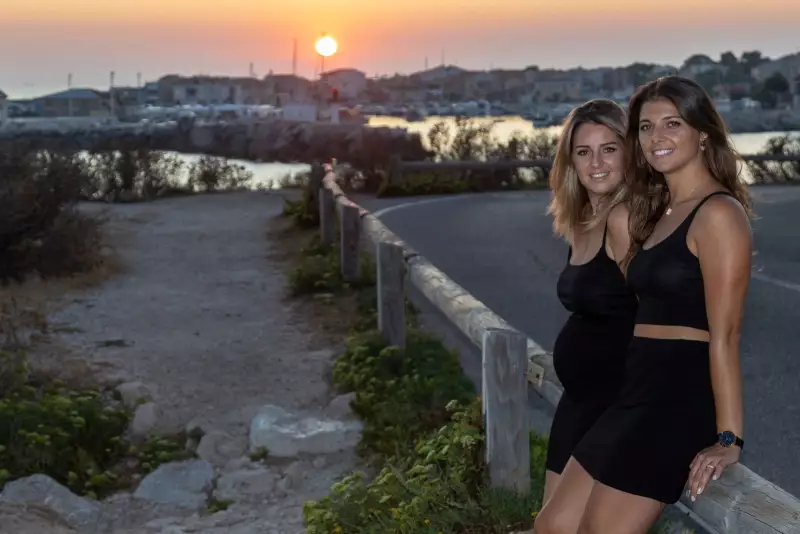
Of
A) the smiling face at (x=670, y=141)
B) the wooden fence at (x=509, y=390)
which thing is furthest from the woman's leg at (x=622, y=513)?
the smiling face at (x=670, y=141)

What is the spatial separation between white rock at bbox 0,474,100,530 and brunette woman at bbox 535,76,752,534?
3507 millimetres

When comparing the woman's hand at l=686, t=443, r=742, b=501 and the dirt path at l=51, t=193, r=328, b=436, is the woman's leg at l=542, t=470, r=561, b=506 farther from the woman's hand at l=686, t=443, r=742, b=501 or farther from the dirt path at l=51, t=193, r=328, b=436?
the dirt path at l=51, t=193, r=328, b=436

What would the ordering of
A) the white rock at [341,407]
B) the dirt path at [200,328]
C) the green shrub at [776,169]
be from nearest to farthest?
the white rock at [341,407] → the dirt path at [200,328] → the green shrub at [776,169]

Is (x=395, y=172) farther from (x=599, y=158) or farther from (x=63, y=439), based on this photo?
(x=599, y=158)

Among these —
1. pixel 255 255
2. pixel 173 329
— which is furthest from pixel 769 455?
pixel 255 255

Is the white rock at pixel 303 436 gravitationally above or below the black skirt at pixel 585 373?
below

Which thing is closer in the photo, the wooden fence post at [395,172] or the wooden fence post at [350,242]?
the wooden fence post at [350,242]

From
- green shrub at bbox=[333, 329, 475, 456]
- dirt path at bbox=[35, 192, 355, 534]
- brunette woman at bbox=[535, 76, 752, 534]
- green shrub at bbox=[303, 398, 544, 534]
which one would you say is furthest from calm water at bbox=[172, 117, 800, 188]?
dirt path at bbox=[35, 192, 355, 534]

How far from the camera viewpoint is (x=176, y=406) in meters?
7.74

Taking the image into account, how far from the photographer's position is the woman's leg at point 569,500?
3.19 metres

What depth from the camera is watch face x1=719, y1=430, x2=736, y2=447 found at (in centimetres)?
289

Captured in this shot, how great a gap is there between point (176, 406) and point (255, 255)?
659 cm

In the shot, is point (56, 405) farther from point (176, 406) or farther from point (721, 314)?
point (721, 314)

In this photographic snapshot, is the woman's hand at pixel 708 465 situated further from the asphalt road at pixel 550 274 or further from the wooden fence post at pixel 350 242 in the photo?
the wooden fence post at pixel 350 242
